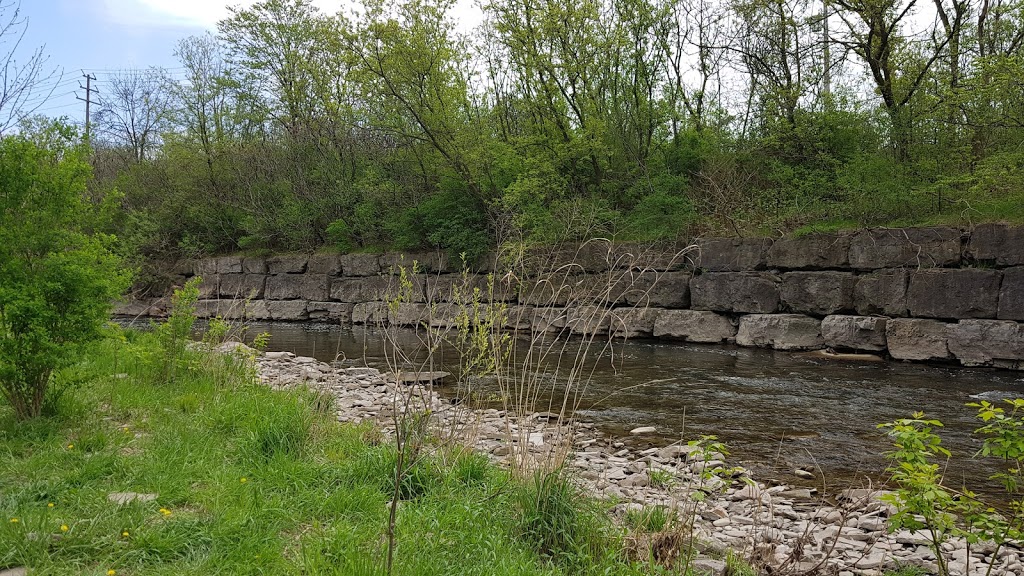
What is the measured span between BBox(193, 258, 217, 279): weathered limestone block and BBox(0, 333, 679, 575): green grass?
21.2 meters

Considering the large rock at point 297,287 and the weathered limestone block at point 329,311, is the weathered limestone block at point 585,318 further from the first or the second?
the large rock at point 297,287

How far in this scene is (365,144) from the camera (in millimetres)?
24156

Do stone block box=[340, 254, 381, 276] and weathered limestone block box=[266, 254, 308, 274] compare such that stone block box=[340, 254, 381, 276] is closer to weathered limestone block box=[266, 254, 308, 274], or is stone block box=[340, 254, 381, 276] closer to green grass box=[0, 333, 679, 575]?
weathered limestone block box=[266, 254, 308, 274]

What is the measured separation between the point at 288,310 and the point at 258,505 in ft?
64.3

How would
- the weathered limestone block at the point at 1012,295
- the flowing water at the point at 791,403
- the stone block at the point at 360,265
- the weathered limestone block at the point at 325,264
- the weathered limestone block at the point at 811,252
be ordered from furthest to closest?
1. the weathered limestone block at the point at 325,264
2. the stone block at the point at 360,265
3. the weathered limestone block at the point at 811,252
4. the weathered limestone block at the point at 1012,295
5. the flowing water at the point at 791,403

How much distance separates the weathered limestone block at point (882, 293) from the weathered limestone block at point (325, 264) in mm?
16262

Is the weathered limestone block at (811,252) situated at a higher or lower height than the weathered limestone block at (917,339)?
higher

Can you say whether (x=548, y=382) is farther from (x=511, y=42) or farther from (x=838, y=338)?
(x=511, y=42)

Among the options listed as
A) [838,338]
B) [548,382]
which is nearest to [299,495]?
[548,382]

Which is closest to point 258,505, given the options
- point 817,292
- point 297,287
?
point 817,292

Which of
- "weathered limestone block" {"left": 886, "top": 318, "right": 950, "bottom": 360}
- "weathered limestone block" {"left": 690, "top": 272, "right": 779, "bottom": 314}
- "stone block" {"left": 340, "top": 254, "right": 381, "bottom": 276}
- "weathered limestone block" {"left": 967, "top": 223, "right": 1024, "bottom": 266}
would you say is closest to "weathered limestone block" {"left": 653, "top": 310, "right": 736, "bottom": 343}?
"weathered limestone block" {"left": 690, "top": 272, "right": 779, "bottom": 314}

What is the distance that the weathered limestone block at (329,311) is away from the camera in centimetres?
2058

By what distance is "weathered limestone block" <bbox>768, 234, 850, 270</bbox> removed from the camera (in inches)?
497

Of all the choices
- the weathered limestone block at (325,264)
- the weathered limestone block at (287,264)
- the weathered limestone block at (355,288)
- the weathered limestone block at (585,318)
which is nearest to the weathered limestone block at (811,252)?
the weathered limestone block at (585,318)
